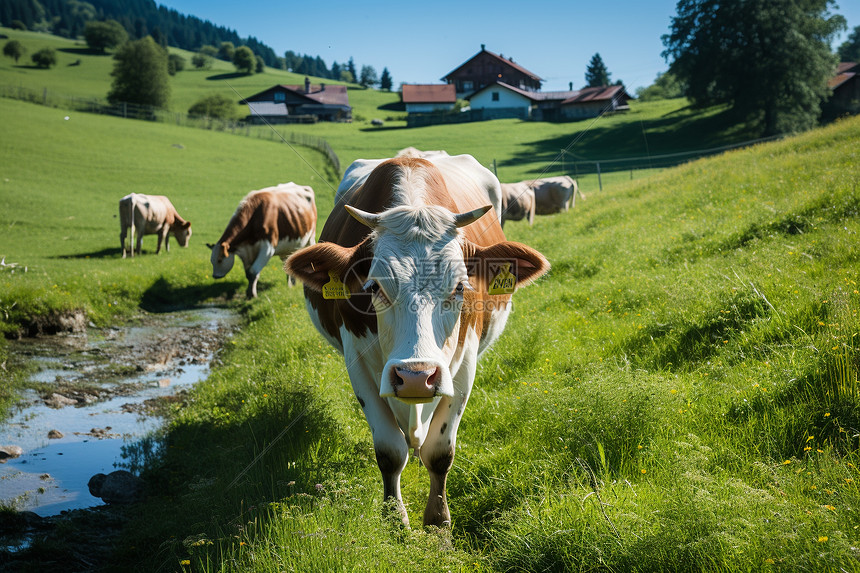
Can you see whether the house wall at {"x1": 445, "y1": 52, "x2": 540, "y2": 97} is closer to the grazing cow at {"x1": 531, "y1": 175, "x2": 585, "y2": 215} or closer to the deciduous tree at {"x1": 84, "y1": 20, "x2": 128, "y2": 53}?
the grazing cow at {"x1": 531, "y1": 175, "x2": 585, "y2": 215}

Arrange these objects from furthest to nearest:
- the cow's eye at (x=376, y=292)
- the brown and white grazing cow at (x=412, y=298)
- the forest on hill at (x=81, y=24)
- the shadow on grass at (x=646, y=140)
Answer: the forest on hill at (x=81, y=24) → the shadow on grass at (x=646, y=140) → the cow's eye at (x=376, y=292) → the brown and white grazing cow at (x=412, y=298)

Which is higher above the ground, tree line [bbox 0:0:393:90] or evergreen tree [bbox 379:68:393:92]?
tree line [bbox 0:0:393:90]

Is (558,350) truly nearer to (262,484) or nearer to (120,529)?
(262,484)

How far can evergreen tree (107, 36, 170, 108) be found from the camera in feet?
194

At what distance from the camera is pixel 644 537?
2998 mm

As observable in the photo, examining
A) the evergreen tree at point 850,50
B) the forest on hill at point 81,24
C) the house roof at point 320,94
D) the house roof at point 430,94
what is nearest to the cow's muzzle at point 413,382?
the house roof at point 430,94

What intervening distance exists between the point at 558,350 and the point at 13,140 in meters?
36.8

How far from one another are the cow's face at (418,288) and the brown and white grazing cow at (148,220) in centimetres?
1642

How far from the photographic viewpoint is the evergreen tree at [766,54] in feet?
125

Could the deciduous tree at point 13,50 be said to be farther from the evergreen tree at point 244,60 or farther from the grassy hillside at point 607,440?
the grassy hillside at point 607,440

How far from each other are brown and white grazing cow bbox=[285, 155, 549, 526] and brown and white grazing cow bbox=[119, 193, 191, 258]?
15.9m

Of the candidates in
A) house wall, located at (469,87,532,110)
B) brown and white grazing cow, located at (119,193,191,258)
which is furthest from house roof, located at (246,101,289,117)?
brown and white grazing cow, located at (119,193,191,258)

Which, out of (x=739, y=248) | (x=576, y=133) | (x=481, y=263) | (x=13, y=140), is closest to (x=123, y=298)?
(x=481, y=263)

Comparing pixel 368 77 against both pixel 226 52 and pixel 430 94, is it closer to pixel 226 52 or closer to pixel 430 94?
pixel 226 52
